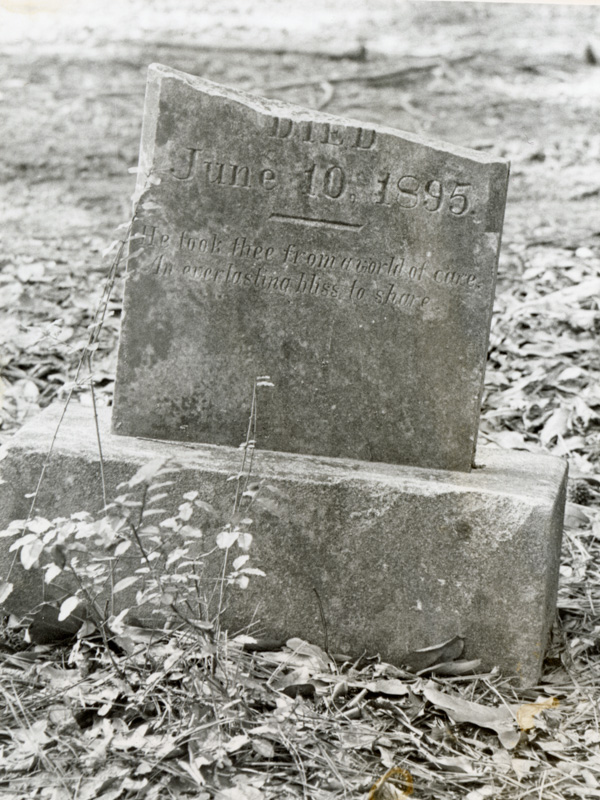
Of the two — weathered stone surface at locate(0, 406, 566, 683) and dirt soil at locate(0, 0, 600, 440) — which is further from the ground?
dirt soil at locate(0, 0, 600, 440)

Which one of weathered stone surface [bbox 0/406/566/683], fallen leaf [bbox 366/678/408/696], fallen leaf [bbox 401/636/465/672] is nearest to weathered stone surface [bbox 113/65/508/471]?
weathered stone surface [bbox 0/406/566/683]

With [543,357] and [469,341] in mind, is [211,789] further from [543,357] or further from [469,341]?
[543,357]

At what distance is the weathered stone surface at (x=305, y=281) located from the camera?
2.99 metres

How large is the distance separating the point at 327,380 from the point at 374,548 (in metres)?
0.54

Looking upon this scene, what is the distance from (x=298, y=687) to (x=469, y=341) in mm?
1129

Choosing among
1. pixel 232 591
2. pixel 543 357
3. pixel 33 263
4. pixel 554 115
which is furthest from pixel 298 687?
pixel 554 115

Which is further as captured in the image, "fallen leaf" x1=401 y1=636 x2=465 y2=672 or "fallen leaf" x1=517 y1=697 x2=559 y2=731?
"fallen leaf" x1=401 y1=636 x2=465 y2=672

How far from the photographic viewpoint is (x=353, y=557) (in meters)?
2.95

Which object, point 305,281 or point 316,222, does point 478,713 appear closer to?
point 305,281

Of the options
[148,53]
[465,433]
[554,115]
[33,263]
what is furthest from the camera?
[148,53]

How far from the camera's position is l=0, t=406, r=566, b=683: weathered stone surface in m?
2.91

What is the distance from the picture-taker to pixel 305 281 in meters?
3.07

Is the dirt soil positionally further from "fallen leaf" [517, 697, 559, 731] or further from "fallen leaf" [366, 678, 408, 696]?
"fallen leaf" [517, 697, 559, 731]

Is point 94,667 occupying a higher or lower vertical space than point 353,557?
lower
